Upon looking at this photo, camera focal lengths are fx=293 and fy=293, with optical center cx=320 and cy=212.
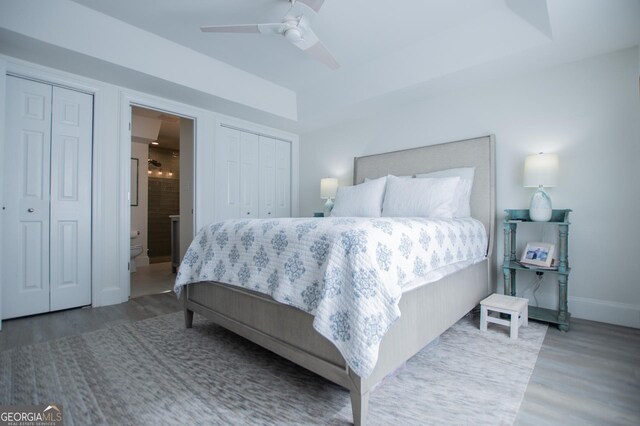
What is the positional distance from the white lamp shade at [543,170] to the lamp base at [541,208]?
0.09m

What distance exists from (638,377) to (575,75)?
2351 millimetres

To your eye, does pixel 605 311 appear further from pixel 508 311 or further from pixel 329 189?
pixel 329 189

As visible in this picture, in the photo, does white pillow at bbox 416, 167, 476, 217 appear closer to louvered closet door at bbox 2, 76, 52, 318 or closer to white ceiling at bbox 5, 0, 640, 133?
white ceiling at bbox 5, 0, 640, 133

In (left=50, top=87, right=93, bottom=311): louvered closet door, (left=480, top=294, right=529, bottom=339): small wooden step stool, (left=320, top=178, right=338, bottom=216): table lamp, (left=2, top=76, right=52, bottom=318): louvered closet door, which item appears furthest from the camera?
(left=320, top=178, right=338, bottom=216): table lamp

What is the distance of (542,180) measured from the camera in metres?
2.41

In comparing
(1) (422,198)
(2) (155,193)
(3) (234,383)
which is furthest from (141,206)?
(1) (422,198)

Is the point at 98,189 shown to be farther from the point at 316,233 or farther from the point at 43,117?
the point at 316,233

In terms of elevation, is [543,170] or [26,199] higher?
[543,170]

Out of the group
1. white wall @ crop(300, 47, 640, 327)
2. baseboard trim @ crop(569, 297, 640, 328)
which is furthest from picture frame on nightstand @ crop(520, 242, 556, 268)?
baseboard trim @ crop(569, 297, 640, 328)

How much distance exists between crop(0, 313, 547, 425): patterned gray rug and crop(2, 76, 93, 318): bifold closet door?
96 centimetres

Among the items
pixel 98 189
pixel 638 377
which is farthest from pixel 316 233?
pixel 98 189

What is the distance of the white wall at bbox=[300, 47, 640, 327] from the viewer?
2314mm

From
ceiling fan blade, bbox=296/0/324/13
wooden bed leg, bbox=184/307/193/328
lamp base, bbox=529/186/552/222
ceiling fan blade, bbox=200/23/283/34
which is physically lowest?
wooden bed leg, bbox=184/307/193/328

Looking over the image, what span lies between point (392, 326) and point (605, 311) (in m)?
2.26
